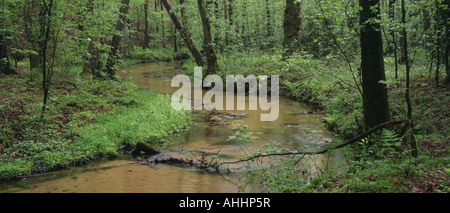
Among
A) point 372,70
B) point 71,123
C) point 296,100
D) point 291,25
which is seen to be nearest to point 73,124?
point 71,123

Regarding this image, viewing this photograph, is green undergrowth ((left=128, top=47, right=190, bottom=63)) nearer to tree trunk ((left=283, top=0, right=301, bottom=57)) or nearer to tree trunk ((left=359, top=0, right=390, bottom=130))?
tree trunk ((left=283, top=0, right=301, bottom=57))

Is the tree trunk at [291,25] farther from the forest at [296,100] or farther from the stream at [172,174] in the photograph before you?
the stream at [172,174]

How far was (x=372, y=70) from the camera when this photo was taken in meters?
6.86

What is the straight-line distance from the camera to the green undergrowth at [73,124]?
7.35 meters

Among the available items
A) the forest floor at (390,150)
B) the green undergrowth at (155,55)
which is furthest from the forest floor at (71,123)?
the green undergrowth at (155,55)

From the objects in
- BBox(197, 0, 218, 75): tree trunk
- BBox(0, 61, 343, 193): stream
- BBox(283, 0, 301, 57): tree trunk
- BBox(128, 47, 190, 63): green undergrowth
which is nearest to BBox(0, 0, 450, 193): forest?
BBox(0, 61, 343, 193): stream

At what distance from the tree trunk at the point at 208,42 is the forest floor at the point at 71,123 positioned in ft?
24.1

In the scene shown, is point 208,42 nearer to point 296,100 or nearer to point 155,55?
point 296,100

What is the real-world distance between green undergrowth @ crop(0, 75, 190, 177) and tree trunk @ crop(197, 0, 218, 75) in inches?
288

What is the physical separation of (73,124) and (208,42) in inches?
477

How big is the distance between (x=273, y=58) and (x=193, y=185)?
3.15m

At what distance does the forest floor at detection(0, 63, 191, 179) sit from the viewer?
7.36 meters
